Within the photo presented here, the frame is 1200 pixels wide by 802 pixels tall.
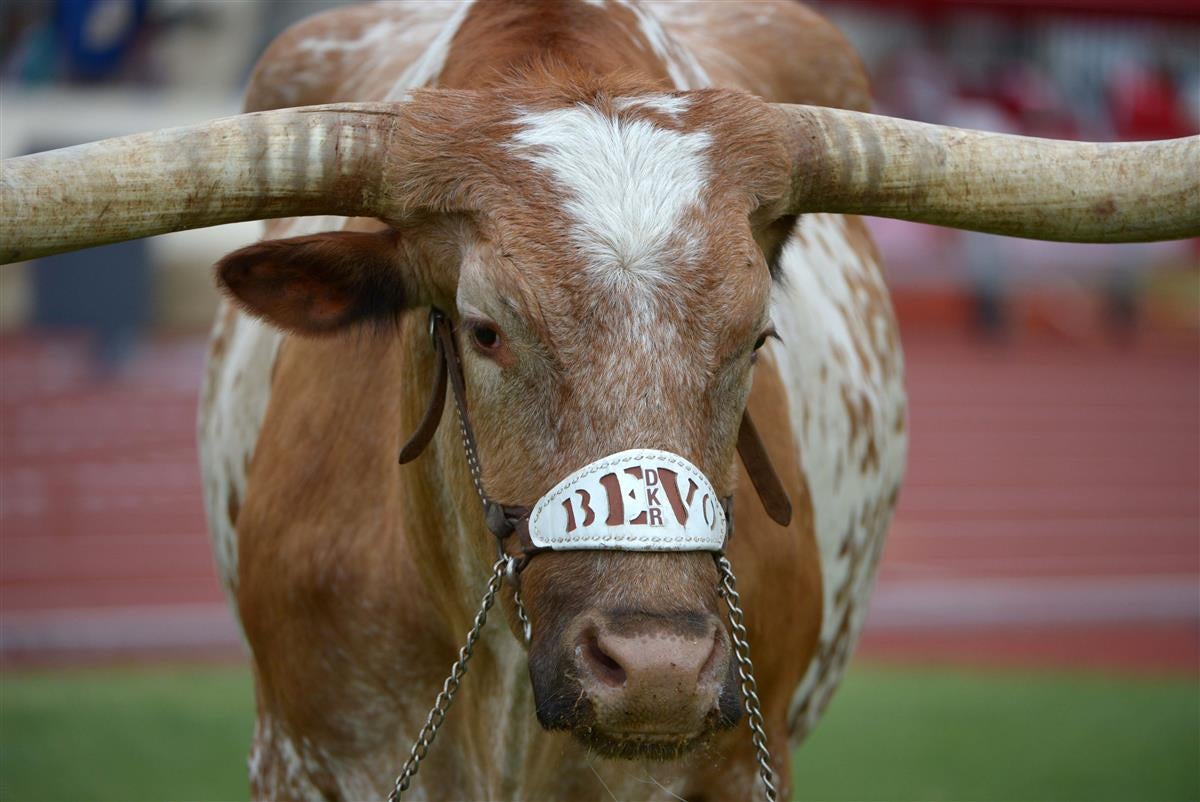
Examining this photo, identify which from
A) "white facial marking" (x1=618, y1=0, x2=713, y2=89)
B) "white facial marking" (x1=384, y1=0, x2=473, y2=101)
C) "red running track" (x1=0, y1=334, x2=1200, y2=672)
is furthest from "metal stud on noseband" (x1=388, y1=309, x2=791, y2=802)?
"red running track" (x1=0, y1=334, x2=1200, y2=672)

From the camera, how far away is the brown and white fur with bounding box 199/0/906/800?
8.95 ft

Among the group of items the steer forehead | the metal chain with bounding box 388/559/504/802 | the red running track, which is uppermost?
the steer forehead

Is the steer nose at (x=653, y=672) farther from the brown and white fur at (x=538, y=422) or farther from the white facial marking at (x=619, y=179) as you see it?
the white facial marking at (x=619, y=179)

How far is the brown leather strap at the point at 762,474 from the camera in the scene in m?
3.22

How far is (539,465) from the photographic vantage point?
109 inches

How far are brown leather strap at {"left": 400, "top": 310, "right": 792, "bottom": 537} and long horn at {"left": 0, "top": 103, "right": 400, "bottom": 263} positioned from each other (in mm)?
290

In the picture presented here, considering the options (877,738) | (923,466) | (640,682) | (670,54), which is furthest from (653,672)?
(923,466)

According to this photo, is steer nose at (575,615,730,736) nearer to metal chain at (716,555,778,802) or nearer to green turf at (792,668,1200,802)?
metal chain at (716,555,778,802)

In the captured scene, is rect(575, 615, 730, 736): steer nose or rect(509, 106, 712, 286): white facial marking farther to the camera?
rect(509, 106, 712, 286): white facial marking

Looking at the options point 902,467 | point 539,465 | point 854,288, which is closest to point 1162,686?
point 902,467

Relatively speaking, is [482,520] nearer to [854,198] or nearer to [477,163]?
[477,163]

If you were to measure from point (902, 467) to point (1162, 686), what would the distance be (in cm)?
389

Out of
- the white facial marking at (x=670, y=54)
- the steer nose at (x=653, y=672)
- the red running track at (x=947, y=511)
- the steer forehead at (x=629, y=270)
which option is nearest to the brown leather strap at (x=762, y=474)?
the steer forehead at (x=629, y=270)

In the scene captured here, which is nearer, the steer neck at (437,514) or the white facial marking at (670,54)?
the steer neck at (437,514)
